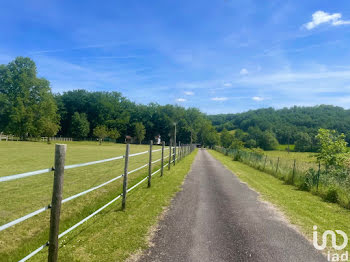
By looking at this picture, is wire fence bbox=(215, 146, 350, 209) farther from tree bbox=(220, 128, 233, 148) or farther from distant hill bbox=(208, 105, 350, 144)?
distant hill bbox=(208, 105, 350, 144)

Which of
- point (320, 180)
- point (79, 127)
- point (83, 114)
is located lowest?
point (320, 180)

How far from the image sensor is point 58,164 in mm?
3076

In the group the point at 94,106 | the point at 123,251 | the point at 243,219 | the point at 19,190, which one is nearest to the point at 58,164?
the point at 123,251

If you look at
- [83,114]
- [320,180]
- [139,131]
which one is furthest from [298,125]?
[320,180]

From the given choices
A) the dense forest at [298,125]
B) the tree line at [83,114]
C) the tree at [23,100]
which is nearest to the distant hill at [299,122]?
the dense forest at [298,125]

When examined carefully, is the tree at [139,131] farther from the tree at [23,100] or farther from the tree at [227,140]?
the tree at [23,100]

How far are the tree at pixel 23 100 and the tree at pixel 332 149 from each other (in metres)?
55.8

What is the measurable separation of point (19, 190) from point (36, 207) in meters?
2.35

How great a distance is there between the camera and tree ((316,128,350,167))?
11203mm

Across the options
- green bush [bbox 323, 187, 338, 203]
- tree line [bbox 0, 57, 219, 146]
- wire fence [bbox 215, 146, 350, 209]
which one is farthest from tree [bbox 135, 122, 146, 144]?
green bush [bbox 323, 187, 338, 203]

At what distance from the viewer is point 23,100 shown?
5753cm

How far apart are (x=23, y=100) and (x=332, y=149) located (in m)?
65.3

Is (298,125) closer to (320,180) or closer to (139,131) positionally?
(139,131)

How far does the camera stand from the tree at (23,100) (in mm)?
54688
